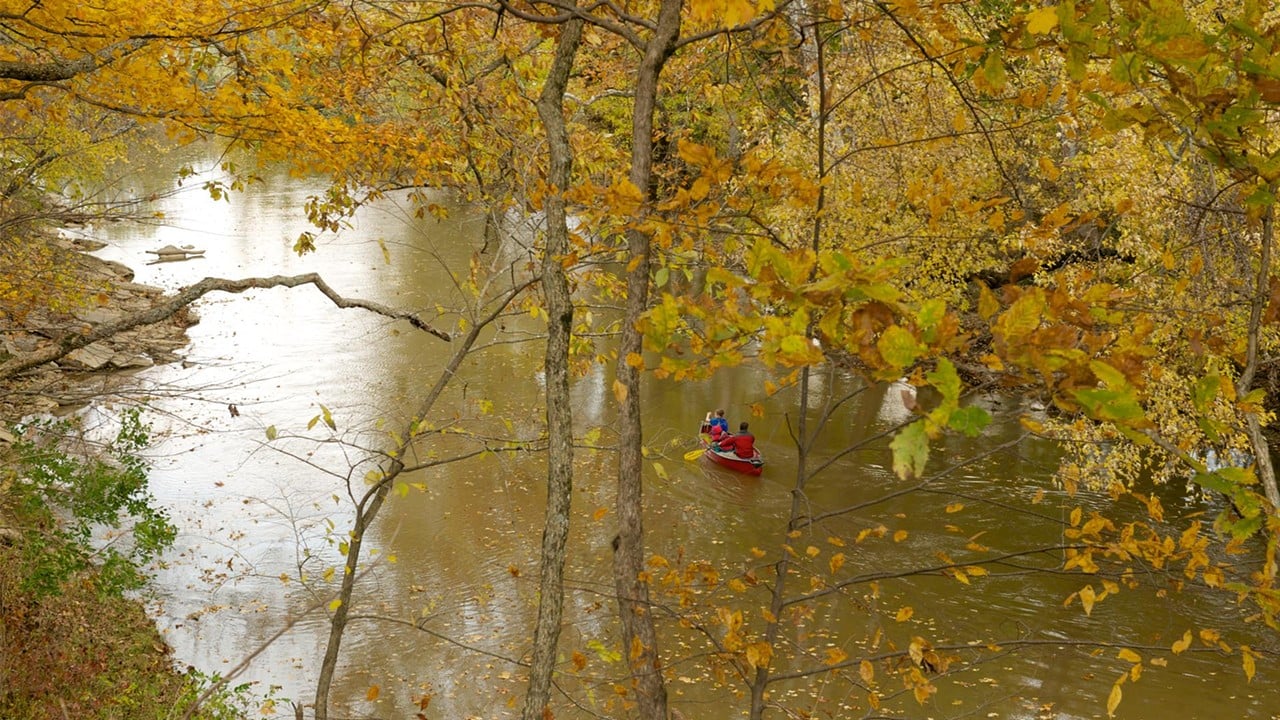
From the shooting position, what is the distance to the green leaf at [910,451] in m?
1.85

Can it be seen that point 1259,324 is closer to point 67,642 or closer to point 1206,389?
point 1206,389

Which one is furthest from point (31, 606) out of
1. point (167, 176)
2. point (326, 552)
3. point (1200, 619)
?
point (167, 176)

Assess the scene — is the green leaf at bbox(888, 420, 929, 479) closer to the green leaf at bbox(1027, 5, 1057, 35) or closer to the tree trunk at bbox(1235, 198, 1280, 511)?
the green leaf at bbox(1027, 5, 1057, 35)

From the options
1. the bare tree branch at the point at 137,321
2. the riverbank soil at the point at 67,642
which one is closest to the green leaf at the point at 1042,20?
the bare tree branch at the point at 137,321

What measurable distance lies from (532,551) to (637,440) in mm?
8180

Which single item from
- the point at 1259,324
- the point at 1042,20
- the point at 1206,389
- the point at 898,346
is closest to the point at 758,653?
the point at 1206,389

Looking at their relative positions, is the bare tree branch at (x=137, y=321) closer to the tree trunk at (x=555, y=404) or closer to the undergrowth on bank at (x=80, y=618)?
the tree trunk at (x=555, y=404)

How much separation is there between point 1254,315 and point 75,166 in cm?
1782

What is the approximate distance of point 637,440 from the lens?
16.4 ft

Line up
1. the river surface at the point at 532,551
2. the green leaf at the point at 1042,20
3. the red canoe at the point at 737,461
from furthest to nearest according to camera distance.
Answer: the red canoe at the point at 737,461
the river surface at the point at 532,551
the green leaf at the point at 1042,20

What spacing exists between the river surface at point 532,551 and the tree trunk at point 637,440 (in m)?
0.74

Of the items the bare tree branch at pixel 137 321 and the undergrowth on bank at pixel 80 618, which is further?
the undergrowth on bank at pixel 80 618

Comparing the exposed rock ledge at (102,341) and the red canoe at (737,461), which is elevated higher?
the exposed rock ledge at (102,341)

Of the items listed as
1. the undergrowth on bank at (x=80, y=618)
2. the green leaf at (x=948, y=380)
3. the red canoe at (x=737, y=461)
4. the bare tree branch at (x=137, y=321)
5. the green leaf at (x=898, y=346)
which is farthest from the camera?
the red canoe at (x=737, y=461)
